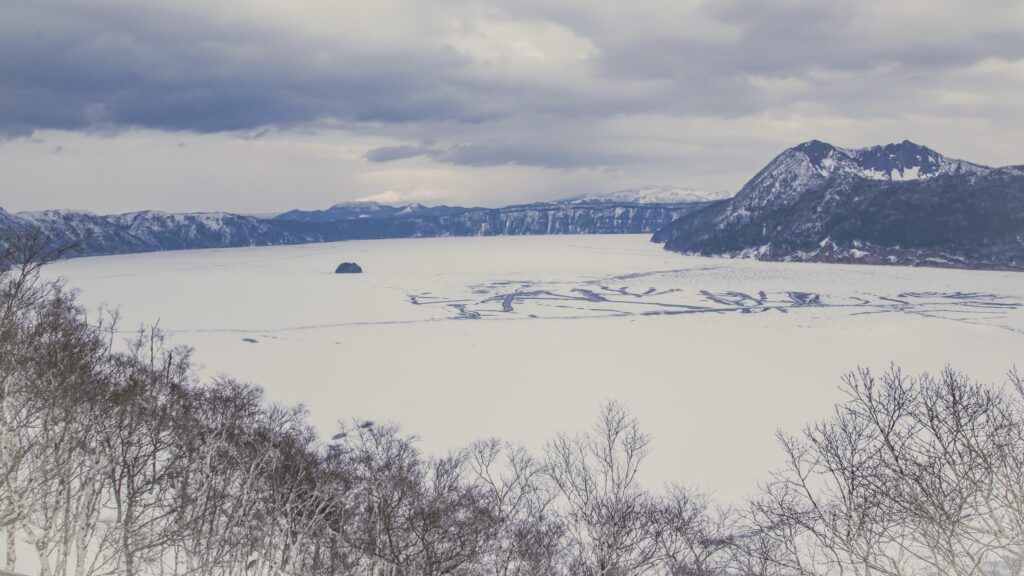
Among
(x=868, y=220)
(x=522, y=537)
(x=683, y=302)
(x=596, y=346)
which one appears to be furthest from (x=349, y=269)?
(x=868, y=220)

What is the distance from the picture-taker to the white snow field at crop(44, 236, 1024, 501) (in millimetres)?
29328

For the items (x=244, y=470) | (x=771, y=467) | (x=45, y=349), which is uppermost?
(x=45, y=349)

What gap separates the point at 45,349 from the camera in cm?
1869

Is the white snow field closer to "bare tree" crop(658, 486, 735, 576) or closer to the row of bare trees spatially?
"bare tree" crop(658, 486, 735, 576)

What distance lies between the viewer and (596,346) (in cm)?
4672

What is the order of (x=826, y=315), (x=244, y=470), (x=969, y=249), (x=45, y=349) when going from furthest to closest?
(x=969, y=249) < (x=826, y=315) < (x=45, y=349) < (x=244, y=470)

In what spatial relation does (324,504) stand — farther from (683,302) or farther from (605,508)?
(683,302)

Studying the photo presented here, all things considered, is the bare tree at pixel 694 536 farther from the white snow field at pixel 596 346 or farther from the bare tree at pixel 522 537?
the bare tree at pixel 522 537

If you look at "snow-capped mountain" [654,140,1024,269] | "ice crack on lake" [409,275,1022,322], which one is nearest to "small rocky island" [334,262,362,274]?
"ice crack on lake" [409,275,1022,322]

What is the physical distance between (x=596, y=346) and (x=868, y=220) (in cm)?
12122

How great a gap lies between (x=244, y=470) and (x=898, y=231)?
14662 centimetres

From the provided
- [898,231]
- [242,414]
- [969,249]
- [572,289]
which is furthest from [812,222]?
[242,414]

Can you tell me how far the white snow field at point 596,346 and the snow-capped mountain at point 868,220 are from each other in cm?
3063

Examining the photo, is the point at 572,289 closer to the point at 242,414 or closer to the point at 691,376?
the point at 691,376
